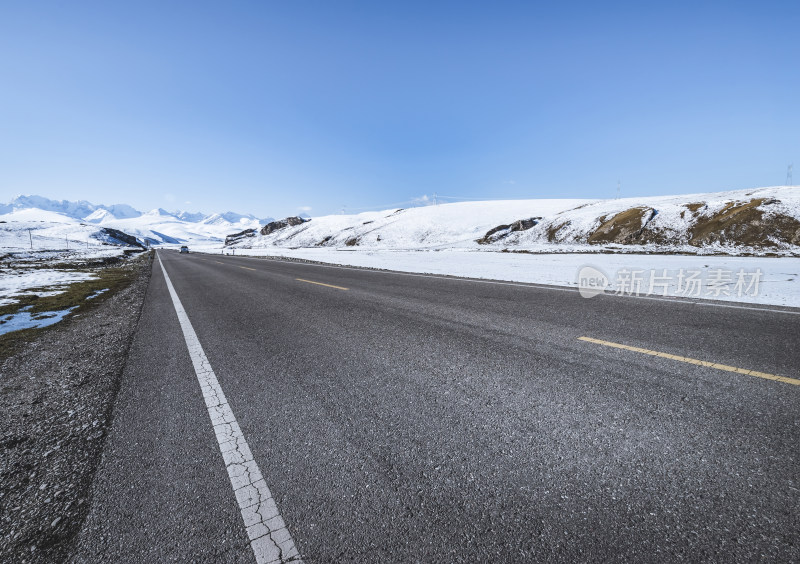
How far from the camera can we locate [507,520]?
1.89m

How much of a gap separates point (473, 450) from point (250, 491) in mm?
1484

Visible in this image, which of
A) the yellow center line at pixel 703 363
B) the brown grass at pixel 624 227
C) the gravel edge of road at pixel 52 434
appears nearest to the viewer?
the gravel edge of road at pixel 52 434

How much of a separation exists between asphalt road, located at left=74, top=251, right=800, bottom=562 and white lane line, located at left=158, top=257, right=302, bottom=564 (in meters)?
0.05

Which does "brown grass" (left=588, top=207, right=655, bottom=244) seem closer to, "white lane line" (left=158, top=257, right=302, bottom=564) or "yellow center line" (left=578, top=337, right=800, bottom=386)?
"yellow center line" (left=578, top=337, right=800, bottom=386)

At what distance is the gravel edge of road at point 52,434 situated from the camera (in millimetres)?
1929

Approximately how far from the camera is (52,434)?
2.95 m

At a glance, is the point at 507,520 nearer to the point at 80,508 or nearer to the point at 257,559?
the point at 257,559

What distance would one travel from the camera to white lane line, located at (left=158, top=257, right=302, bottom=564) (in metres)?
1.77

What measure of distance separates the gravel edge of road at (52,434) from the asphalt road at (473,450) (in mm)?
125

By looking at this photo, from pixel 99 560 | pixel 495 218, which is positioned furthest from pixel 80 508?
pixel 495 218

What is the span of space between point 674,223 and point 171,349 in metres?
34.1

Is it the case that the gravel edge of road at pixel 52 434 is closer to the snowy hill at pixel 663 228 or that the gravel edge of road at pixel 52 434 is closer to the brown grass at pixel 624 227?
the snowy hill at pixel 663 228

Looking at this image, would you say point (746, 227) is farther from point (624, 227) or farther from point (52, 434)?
point (52, 434)

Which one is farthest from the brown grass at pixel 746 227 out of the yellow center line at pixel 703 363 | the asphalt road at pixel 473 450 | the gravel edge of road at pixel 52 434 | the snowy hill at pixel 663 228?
the gravel edge of road at pixel 52 434
